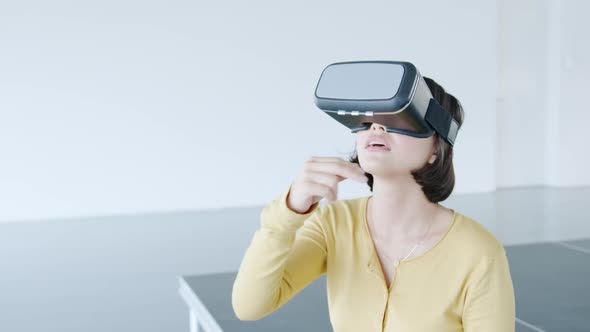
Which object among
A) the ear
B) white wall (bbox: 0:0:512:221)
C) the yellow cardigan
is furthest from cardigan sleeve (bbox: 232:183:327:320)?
white wall (bbox: 0:0:512:221)

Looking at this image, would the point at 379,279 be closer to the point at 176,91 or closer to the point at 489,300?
the point at 489,300

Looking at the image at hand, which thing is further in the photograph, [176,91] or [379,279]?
[176,91]

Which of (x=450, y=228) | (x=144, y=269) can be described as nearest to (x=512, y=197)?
(x=144, y=269)

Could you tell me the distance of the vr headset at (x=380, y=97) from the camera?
3.38 feet

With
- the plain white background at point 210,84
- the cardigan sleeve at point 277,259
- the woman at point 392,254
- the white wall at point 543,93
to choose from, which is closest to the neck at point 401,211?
the woman at point 392,254

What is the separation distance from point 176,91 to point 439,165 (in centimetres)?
644

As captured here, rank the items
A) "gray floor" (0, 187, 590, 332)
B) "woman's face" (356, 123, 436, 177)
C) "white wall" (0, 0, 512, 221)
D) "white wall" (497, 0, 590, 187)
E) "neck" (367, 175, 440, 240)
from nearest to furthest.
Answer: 1. "woman's face" (356, 123, 436, 177)
2. "neck" (367, 175, 440, 240)
3. "gray floor" (0, 187, 590, 332)
4. "white wall" (0, 0, 512, 221)
5. "white wall" (497, 0, 590, 187)

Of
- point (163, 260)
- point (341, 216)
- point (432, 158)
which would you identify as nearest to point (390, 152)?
point (432, 158)

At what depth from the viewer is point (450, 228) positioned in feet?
4.09

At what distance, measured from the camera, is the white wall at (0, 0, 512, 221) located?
7070 millimetres

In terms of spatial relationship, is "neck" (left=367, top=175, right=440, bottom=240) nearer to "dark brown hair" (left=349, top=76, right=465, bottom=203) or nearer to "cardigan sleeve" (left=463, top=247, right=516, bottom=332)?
"dark brown hair" (left=349, top=76, right=465, bottom=203)

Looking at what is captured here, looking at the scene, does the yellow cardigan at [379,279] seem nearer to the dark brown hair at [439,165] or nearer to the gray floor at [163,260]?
the dark brown hair at [439,165]

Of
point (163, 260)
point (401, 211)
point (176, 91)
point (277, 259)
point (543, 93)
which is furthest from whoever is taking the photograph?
point (543, 93)

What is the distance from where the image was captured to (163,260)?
513cm
